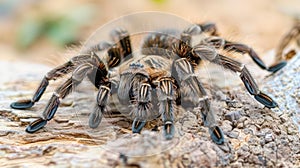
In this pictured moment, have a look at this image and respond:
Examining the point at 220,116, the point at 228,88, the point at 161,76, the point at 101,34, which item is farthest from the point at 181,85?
the point at 101,34

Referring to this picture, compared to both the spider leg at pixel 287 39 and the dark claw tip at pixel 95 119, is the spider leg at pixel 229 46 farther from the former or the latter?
the dark claw tip at pixel 95 119

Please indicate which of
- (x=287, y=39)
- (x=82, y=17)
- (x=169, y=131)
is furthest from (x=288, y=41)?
(x=82, y=17)

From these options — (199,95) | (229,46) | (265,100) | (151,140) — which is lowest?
(151,140)

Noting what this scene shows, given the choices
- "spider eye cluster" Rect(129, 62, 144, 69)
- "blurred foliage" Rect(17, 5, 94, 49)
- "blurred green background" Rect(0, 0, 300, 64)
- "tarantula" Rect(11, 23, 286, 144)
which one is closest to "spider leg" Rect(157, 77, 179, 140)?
"tarantula" Rect(11, 23, 286, 144)

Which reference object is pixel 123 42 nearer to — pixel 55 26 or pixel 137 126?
pixel 137 126

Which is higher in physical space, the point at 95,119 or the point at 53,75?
the point at 53,75

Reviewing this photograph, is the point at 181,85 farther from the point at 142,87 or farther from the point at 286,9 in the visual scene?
the point at 286,9

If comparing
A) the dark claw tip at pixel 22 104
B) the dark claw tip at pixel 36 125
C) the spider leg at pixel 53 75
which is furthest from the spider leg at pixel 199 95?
the dark claw tip at pixel 22 104
